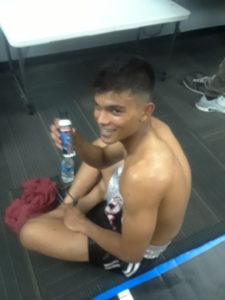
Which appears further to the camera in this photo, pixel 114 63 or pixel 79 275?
pixel 79 275

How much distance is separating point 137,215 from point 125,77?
0.36 metres

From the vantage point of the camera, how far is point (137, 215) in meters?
0.77

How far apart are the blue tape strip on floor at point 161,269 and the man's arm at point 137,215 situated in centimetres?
33

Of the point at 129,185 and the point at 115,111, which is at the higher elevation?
the point at 115,111

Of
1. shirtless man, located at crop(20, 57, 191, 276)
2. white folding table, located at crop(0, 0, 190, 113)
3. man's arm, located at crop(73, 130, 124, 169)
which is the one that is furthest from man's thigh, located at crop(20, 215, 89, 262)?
white folding table, located at crop(0, 0, 190, 113)

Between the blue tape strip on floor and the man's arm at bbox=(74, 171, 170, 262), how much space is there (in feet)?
1.07

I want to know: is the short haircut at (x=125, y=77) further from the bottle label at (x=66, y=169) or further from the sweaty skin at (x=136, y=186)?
the bottle label at (x=66, y=169)

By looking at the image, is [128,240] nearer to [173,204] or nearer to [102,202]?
[173,204]

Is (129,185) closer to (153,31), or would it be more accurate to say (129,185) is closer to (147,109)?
(147,109)

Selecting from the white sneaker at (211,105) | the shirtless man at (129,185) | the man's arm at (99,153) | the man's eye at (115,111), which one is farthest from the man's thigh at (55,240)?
the white sneaker at (211,105)

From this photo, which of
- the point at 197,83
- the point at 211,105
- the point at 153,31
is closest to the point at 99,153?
the point at 211,105

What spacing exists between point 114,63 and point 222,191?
117cm

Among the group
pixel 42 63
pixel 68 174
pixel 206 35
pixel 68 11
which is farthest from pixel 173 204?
pixel 206 35

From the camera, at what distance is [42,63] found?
2439 mm
